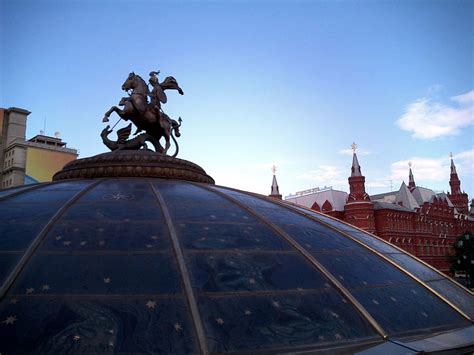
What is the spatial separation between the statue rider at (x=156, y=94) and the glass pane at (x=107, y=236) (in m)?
3.02

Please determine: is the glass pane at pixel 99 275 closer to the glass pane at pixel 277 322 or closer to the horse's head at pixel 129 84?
the glass pane at pixel 277 322

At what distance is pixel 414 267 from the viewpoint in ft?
15.3

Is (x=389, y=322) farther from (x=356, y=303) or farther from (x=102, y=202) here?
(x=102, y=202)

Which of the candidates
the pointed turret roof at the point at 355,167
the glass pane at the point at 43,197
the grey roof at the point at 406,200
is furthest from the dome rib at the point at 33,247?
the grey roof at the point at 406,200

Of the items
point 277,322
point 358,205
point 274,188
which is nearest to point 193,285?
point 277,322

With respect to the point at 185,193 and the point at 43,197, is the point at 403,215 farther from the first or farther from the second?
the point at 43,197

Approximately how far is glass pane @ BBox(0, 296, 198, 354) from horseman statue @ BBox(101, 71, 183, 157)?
12.7 ft

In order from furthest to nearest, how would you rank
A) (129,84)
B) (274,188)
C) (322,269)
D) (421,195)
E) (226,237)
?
(274,188) < (421,195) < (129,84) < (226,237) < (322,269)

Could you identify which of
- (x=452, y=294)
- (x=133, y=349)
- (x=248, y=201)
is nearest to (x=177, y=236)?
(x=133, y=349)

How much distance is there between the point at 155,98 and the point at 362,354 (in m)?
5.06

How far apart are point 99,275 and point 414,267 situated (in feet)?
13.0

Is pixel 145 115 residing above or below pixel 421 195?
below

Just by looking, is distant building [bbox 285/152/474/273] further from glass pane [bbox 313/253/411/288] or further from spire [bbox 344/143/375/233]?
glass pane [bbox 313/253/411/288]

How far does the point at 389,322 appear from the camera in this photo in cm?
305
